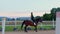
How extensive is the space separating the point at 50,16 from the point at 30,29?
363cm

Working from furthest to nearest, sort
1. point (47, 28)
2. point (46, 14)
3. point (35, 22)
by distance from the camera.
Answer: point (46, 14)
point (47, 28)
point (35, 22)

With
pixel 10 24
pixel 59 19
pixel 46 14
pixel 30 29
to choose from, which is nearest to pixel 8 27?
pixel 10 24

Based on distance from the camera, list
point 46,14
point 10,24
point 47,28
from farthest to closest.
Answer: point 46,14
point 47,28
point 10,24

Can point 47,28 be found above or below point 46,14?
below

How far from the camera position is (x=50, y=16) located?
1780cm

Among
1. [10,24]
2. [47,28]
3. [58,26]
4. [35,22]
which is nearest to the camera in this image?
[58,26]

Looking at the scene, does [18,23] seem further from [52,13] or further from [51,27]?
[52,13]

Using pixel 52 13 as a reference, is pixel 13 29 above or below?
below

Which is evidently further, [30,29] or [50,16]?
[50,16]

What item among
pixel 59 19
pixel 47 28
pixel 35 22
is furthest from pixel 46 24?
pixel 59 19

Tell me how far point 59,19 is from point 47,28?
1231 centimetres

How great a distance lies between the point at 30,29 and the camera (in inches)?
584

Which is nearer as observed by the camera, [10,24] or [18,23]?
[10,24]

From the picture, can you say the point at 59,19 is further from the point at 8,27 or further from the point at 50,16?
the point at 50,16
